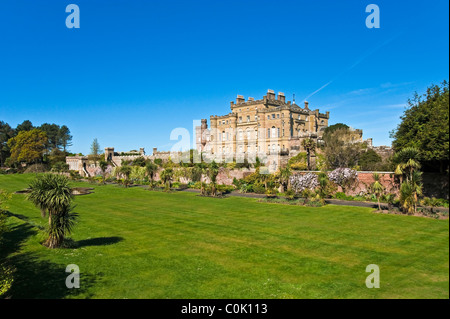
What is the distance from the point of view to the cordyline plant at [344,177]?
28984 mm

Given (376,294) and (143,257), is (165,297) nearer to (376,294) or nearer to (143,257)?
(143,257)

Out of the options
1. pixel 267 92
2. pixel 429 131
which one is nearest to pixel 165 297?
pixel 429 131

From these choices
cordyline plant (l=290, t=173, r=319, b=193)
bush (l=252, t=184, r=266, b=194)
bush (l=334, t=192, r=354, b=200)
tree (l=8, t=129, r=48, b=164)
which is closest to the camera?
bush (l=334, t=192, r=354, b=200)

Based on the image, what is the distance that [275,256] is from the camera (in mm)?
12109

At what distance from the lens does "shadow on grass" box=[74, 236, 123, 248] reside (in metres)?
14.1

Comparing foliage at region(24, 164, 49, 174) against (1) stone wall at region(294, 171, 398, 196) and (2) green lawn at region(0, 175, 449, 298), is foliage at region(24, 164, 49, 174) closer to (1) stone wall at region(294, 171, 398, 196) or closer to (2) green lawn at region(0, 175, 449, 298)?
(2) green lawn at region(0, 175, 449, 298)

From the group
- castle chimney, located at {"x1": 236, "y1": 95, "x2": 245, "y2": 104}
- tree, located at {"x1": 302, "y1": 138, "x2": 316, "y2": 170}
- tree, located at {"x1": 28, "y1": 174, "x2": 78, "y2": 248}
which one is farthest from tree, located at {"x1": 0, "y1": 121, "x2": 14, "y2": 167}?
tree, located at {"x1": 28, "y1": 174, "x2": 78, "y2": 248}

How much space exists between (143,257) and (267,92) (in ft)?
172

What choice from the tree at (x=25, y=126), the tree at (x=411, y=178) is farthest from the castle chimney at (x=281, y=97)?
the tree at (x=25, y=126)

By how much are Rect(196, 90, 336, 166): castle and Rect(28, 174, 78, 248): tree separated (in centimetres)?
3218

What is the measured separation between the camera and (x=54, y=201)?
40.8 ft

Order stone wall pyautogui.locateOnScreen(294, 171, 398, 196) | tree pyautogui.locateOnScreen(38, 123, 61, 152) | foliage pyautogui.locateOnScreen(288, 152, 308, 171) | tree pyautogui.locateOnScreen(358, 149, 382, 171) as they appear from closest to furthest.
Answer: stone wall pyautogui.locateOnScreen(294, 171, 398, 196) < tree pyautogui.locateOnScreen(358, 149, 382, 171) < foliage pyautogui.locateOnScreen(288, 152, 308, 171) < tree pyautogui.locateOnScreen(38, 123, 61, 152)

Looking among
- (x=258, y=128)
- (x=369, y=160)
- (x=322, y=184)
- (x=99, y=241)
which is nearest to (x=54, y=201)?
(x=99, y=241)

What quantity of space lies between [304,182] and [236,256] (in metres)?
A: 21.3
